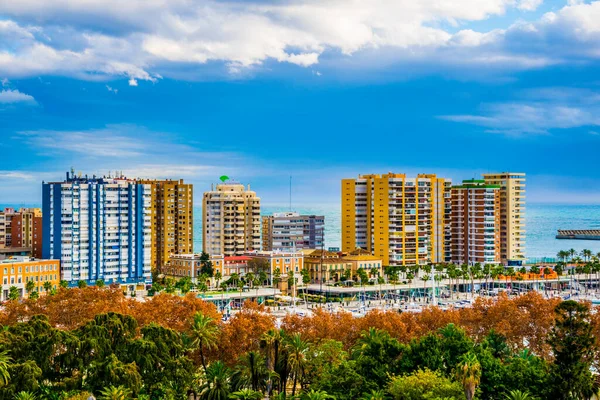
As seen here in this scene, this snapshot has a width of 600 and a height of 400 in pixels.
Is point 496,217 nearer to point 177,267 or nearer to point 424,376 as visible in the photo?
point 177,267

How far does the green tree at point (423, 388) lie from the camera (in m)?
28.7

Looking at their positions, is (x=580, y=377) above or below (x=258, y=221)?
below

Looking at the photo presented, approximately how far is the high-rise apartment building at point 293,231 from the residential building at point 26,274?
35.4 meters

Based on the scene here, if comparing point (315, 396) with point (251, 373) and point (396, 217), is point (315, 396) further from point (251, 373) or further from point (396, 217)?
point (396, 217)

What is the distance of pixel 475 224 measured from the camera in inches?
3814

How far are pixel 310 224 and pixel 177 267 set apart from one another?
1030 inches

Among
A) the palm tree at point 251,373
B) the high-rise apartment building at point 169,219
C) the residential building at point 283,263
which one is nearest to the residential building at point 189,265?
the high-rise apartment building at point 169,219

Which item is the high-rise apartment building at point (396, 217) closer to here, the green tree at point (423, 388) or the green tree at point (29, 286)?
the green tree at point (29, 286)

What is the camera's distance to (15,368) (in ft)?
98.9

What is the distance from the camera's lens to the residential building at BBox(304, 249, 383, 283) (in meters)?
86.1

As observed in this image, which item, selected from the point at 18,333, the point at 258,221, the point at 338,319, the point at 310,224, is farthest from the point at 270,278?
the point at 18,333

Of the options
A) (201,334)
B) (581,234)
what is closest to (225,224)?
(201,334)

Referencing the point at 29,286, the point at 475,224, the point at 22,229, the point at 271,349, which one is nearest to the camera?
the point at 271,349

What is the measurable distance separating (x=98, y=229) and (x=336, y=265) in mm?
24588
